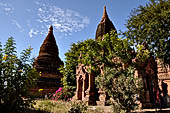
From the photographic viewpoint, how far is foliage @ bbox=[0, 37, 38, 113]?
17.4 feet

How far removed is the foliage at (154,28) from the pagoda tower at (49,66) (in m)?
23.0

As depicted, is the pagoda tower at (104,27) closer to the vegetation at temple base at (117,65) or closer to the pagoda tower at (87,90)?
the pagoda tower at (87,90)

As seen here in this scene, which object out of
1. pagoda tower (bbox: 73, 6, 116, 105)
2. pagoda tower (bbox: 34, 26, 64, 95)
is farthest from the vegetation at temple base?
pagoda tower (bbox: 34, 26, 64, 95)

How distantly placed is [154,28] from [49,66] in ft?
89.6

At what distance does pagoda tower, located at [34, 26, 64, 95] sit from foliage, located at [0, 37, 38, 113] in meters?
25.7

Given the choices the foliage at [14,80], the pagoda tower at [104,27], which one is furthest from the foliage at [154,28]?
the pagoda tower at [104,27]

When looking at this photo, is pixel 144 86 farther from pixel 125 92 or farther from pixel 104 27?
pixel 104 27

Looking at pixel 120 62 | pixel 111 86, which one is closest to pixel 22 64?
pixel 111 86

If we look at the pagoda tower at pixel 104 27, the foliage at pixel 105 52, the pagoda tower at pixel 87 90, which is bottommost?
the pagoda tower at pixel 87 90

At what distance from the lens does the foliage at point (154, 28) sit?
41.3ft

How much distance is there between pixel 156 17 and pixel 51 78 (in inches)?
1047

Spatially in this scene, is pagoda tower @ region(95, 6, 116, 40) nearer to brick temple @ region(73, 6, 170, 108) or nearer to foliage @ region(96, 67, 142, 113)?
brick temple @ region(73, 6, 170, 108)

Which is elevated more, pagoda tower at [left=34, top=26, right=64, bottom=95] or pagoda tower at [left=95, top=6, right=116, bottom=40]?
pagoda tower at [left=95, top=6, right=116, bottom=40]

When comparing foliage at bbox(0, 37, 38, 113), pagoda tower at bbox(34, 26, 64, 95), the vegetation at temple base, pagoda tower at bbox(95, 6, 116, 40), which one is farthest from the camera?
pagoda tower at bbox(34, 26, 64, 95)
